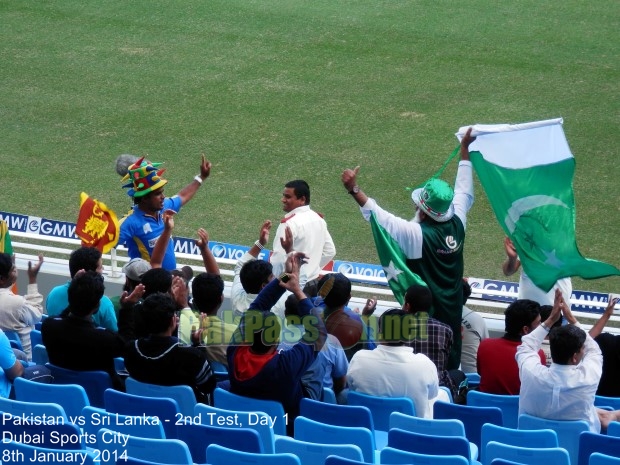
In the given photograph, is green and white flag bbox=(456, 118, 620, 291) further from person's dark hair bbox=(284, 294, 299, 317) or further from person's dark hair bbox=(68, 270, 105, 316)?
person's dark hair bbox=(68, 270, 105, 316)

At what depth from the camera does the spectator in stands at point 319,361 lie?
6152 mm

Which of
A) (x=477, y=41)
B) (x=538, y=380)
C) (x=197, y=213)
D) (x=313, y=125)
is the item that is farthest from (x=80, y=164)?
(x=538, y=380)

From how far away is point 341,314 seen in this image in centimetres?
675

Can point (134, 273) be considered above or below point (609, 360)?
above

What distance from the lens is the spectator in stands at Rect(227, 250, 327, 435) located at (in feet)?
18.8

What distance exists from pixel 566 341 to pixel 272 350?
1.52 m

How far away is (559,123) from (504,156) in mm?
427

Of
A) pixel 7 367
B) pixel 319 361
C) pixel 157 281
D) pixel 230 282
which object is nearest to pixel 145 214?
pixel 230 282

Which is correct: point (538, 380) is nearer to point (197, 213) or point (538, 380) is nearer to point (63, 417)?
point (63, 417)

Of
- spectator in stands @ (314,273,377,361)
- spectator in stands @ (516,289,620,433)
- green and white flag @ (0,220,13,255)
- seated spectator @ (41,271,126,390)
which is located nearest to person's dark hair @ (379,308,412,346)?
spectator in stands @ (314,273,377,361)

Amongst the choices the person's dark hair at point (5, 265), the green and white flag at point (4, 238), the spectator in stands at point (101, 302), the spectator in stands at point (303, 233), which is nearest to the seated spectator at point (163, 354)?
the spectator in stands at point (101, 302)

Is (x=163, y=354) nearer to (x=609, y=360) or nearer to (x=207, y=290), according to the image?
(x=207, y=290)

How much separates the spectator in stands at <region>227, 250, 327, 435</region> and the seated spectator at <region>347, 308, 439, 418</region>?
0.47 m

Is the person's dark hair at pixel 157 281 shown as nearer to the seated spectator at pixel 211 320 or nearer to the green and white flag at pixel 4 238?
the seated spectator at pixel 211 320
